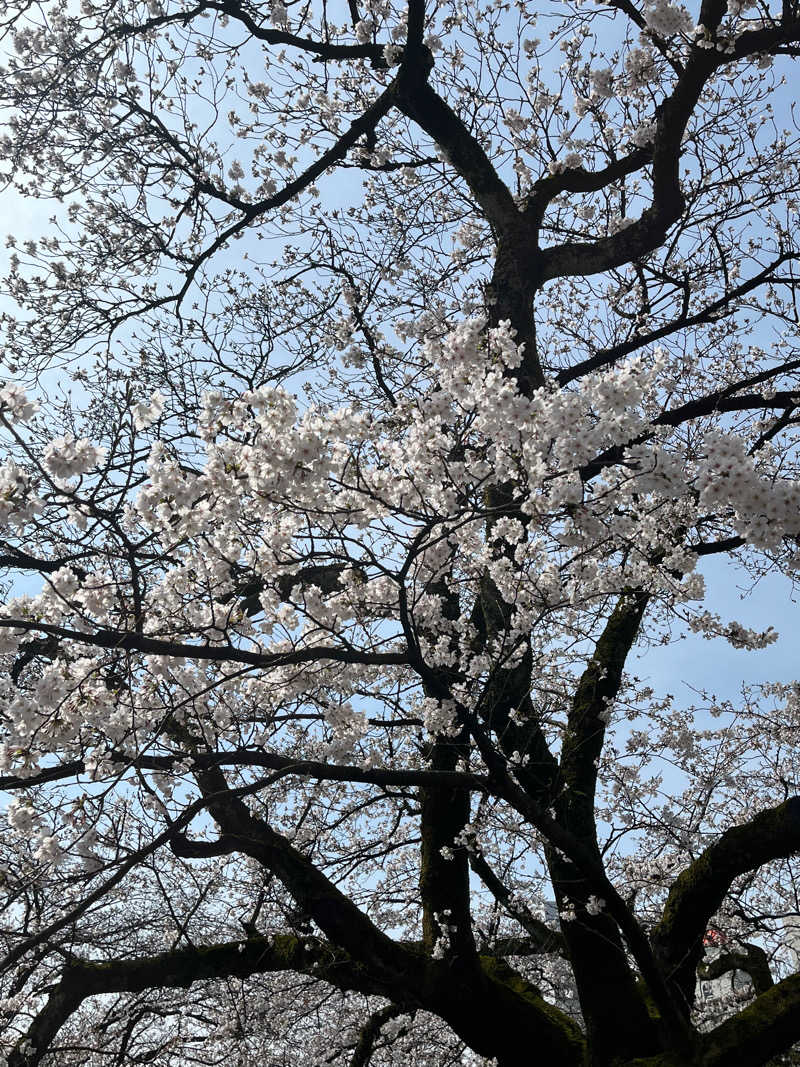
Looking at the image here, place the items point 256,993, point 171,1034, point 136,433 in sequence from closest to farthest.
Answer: point 136,433, point 256,993, point 171,1034

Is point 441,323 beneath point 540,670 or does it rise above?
above

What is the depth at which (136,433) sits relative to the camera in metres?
3.45

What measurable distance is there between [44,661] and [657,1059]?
16.3 feet

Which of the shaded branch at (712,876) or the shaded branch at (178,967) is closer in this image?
the shaded branch at (712,876)

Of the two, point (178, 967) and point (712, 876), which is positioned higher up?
point (712, 876)

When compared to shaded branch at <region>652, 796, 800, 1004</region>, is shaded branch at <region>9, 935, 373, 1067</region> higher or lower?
lower

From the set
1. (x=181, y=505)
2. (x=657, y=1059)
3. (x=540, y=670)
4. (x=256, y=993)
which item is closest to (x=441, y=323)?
(x=540, y=670)

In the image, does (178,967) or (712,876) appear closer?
(712,876)

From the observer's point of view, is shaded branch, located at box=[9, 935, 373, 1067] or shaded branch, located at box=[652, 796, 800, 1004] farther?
shaded branch, located at box=[9, 935, 373, 1067]

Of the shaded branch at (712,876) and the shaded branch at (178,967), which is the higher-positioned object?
the shaded branch at (712,876)

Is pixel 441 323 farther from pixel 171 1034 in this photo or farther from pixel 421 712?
pixel 171 1034

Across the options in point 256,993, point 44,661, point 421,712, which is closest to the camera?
point 421,712

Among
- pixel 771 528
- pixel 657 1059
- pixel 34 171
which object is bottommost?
pixel 657 1059

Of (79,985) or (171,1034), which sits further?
(171,1034)
